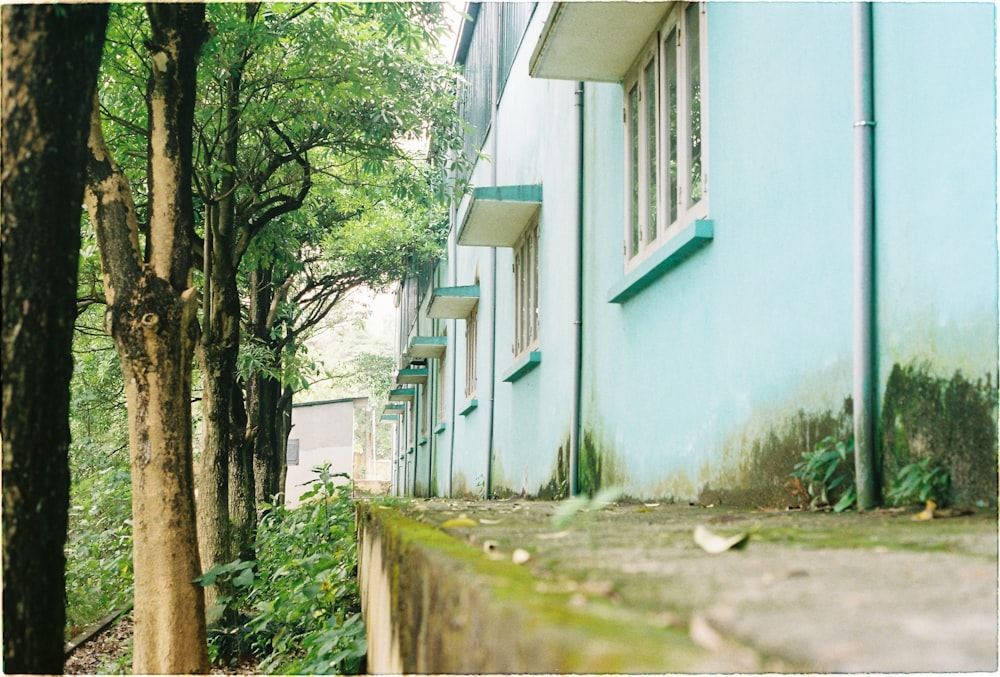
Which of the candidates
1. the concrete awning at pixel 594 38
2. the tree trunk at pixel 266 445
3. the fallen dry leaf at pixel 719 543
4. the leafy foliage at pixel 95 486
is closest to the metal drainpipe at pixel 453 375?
the tree trunk at pixel 266 445

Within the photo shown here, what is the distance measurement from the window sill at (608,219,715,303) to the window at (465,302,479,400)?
8406 millimetres

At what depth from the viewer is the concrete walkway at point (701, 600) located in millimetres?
885

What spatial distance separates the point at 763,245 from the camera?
392cm

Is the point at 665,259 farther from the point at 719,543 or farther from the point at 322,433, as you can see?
the point at 322,433

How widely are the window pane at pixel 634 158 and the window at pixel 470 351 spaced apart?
8.19 metres

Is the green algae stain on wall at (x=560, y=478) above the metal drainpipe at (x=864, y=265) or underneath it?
underneath

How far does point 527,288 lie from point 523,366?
1.32 metres

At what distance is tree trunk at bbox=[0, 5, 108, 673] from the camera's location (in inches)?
83.7

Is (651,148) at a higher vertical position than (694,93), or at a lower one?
lower

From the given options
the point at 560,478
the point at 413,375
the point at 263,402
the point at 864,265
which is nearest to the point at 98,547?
the point at 263,402

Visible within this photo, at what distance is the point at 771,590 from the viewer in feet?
4.14

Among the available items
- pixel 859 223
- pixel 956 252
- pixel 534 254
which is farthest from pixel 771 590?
pixel 534 254

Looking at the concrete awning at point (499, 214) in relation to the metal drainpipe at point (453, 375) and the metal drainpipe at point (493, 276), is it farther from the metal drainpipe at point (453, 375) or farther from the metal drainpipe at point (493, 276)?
the metal drainpipe at point (453, 375)

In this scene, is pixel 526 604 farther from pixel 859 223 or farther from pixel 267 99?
pixel 267 99
